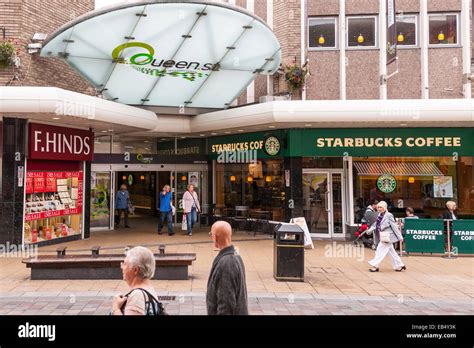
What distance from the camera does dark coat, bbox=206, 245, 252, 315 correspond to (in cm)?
329

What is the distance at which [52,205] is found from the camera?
12.9m

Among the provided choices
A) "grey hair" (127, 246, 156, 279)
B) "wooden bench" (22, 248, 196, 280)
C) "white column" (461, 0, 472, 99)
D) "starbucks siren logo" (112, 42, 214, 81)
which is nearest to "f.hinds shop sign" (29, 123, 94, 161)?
"starbucks siren logo" (112, 42, 214, 81)

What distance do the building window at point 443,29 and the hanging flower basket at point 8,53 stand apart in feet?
46.5

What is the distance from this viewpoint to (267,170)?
50.2 ft

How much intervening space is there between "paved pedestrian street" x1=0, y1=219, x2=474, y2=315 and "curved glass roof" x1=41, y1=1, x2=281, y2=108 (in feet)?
19.9

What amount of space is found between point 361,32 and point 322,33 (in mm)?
1451

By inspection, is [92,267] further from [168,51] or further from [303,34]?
[303,34]

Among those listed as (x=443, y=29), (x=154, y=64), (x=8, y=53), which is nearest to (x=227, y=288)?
(x=154, y=64)

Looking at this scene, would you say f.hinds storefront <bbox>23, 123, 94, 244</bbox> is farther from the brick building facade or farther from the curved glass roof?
the curved glass roof

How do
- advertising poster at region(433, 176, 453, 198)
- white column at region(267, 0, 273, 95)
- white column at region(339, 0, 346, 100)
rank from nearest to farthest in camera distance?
advertising poster at region(433, 176, 453, 198), white column at region(339, 0, 346, 100), white column at region(267, 0, 273, 95)

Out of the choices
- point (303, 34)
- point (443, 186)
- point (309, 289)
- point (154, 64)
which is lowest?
point (309, 289)
